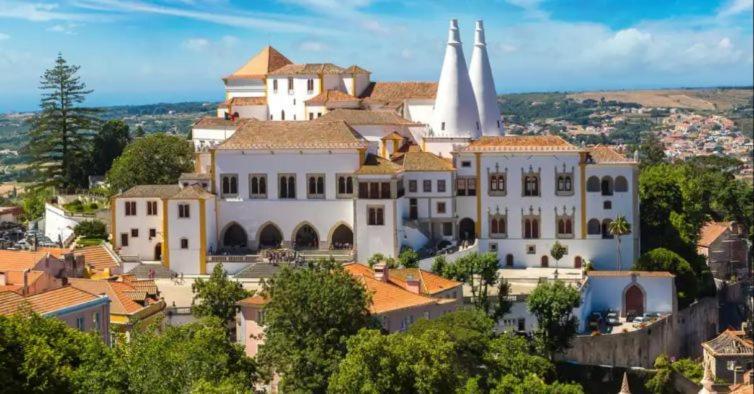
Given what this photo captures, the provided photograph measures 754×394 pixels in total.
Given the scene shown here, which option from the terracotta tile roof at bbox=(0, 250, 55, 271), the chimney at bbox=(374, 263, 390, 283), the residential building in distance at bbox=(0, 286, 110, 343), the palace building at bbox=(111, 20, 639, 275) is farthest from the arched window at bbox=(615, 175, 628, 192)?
the residential building in distance at bbox=(0, 286, 110, 343)

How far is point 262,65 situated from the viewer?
7175 cm

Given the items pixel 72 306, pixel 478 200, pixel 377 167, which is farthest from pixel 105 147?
pixel 72 306

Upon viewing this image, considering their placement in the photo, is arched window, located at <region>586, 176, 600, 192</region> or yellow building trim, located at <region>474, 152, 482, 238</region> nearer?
arched window, located at <region>586, 176, 600, 192</region>

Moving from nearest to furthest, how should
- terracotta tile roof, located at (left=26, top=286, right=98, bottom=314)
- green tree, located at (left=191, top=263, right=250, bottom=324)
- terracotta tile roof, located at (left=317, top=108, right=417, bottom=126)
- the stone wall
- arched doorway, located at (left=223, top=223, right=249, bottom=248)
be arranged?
terracotta tile roof, located at (left=26, top=286, right=98, bottom=314)
green tree, located at (left=191, top=263, right=250, bottom=324)
the stone wall
arched doorway, located at (left=223, top=223, right=249, bottom=248)
terracotta tile roof, located at (left=317, top=108, right=417, bottom=126)

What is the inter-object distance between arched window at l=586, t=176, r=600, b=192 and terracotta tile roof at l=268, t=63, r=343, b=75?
17.3m

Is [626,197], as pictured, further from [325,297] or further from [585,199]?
[325,297]

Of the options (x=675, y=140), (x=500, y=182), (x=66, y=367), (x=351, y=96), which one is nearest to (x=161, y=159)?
(x=351, y=96)

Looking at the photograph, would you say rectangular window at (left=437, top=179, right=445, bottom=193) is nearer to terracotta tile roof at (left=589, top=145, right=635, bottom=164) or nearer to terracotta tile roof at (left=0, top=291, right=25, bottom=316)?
terracotta tile roof at (left=589, top=145, right=635, bottom=164)

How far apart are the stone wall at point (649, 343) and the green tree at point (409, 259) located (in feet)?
23.3

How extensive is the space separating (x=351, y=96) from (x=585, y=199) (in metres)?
15.6

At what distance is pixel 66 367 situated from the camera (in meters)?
31.4

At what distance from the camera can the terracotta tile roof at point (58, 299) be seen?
3759cm

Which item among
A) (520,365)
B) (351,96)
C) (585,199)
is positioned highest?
(351,96)

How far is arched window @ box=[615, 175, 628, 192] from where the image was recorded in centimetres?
5466
